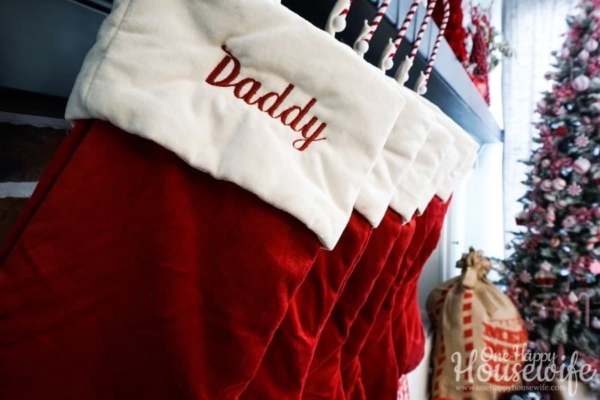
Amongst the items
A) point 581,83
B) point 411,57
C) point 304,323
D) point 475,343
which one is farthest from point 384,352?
point 581,83

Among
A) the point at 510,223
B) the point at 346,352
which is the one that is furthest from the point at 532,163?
the point at 346,352

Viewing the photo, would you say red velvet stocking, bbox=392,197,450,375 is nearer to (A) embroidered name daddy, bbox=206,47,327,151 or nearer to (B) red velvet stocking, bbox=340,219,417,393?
(B) red velvet stocking, bbox=340,219,417,393

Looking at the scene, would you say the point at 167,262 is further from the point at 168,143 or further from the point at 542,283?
the point at 542,283

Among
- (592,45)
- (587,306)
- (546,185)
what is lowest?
(587,306)

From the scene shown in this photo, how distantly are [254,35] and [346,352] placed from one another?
1.53ft

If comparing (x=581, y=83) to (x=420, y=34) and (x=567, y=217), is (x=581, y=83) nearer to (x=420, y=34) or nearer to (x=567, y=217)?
(x=567, y=217)

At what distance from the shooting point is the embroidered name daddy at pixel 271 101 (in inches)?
13.2

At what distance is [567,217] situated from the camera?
5.16ft

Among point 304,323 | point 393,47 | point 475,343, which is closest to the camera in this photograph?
point 304,323

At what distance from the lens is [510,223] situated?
203cm

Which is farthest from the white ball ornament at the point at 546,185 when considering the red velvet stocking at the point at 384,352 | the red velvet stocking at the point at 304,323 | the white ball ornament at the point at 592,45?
the red velvet stocking at the point at 304,323

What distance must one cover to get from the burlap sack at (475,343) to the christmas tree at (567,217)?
15 centimetres

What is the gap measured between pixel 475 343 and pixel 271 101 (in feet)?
4.53

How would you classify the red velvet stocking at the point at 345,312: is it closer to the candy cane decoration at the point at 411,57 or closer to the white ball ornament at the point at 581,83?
the candy cane decoration at the point at 411,57
